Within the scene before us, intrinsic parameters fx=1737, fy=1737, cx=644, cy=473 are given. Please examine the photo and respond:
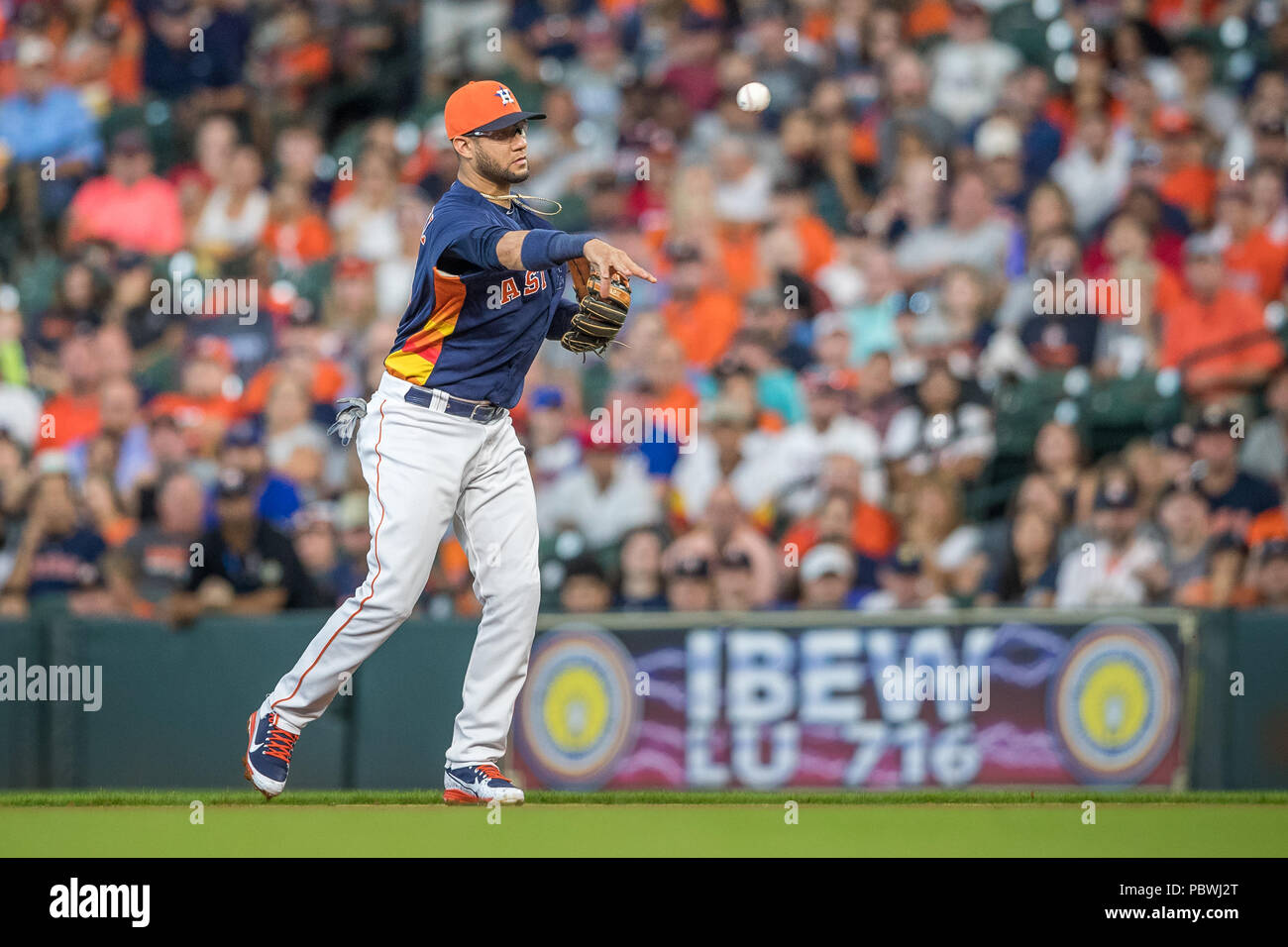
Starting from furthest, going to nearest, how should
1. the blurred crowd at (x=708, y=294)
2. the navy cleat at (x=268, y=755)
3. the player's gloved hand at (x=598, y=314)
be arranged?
the blurred crowd at (x=708, y=294) < the navy cleat at (x=268, y=755) < the player's gloved hand at (x=598, y=314)

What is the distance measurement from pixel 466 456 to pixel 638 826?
1.31 m

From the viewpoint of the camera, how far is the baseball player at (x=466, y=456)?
5.52m

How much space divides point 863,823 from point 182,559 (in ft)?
14.6

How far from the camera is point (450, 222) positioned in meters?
5.41

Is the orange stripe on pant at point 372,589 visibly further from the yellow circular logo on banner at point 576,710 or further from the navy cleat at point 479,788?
the yellow circular logo on banner at point 576,710

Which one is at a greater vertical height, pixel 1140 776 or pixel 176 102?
pixel 176 102

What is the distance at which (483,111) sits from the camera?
18.3 feet

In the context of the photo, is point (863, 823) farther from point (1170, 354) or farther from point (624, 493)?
point (1170, 354)

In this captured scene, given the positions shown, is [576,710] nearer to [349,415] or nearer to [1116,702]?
[1116,702]

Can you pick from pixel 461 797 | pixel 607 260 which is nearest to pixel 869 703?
pixel 461 797

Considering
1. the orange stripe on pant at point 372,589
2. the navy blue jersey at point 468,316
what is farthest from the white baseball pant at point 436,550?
the navy blue jersey at point 468,316

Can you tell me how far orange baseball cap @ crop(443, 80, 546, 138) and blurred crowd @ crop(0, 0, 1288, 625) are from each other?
10.9ft

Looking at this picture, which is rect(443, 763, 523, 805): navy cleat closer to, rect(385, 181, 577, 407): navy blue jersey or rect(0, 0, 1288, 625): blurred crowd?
rect(385, 181, 577, 407): navy blue jersey
